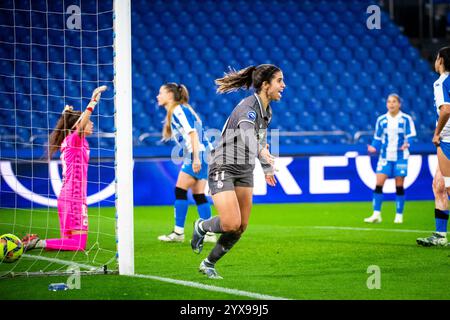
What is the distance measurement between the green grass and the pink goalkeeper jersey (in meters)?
0.64

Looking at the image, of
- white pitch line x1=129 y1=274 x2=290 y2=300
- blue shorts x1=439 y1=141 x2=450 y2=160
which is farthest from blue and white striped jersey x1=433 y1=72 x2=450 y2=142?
white pitch line x1=129 y1=274 x2=290 y2=300

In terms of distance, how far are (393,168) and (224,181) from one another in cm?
620

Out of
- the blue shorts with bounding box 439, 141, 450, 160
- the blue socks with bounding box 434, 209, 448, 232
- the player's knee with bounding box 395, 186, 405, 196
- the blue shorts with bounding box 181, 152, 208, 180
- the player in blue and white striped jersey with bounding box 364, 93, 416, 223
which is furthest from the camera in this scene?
the player in blue and white striped jersey with bounding box 364, 93, 416, 223

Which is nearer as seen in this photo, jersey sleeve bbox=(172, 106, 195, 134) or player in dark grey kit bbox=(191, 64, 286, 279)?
player in dark grey kit bbox=(191, 64, 286, 279)

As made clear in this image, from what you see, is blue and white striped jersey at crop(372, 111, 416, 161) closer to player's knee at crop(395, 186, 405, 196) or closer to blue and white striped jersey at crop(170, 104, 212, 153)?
player's knee at crop(395, 186, 405, 196)

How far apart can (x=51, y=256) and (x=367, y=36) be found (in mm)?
12781

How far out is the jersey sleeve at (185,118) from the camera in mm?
9305

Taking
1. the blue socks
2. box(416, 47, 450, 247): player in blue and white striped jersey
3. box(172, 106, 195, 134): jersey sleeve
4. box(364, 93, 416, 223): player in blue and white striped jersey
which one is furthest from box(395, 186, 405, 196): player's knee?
box(172, 106, 195, 134): jersey sleeve

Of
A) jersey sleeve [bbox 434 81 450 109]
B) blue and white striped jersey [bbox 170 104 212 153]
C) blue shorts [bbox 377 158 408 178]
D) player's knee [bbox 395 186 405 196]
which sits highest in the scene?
jersey sleeve [bbox 434 81 450 109]

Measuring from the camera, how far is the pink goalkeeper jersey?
28.0 feet

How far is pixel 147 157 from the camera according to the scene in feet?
47.2

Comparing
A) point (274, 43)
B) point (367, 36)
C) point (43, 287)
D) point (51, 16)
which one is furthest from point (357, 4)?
point (43, 287)

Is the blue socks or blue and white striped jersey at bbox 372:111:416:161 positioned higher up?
blue and white striped jersey at bbox 372:111:416:161

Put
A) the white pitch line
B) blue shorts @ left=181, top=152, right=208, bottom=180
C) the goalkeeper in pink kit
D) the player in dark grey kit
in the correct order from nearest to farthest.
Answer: the white pitch line
the player in dark grey kit
the goalkeeper in pink kit
blue shorts @ left=181, top=152, right=208, bottom=180
